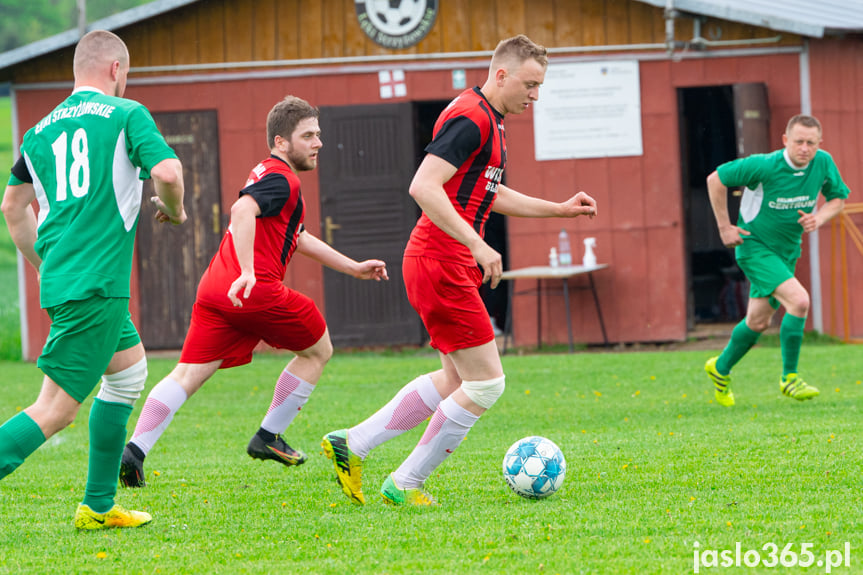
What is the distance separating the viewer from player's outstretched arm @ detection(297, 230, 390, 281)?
5.48 meters

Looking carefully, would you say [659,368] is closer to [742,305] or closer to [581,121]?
[581,121]

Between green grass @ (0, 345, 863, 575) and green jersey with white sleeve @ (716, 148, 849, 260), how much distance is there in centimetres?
118

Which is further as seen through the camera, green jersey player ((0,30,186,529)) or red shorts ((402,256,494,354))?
red shorts ((402,256,494,354))

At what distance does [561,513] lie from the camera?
4.61 metres

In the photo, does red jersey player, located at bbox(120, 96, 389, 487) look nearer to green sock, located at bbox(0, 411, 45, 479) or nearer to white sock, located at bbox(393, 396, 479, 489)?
white sock, located at bbox(393, 396, 479, 489)

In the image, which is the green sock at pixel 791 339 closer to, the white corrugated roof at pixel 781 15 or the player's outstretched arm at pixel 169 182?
the player's outstretched arm at pixel 169 182

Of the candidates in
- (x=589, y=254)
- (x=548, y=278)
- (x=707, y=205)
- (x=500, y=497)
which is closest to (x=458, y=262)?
(x=500, y=497)

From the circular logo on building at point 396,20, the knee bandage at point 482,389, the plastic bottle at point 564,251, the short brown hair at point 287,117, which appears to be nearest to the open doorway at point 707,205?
the plastic bottle at point 564,251

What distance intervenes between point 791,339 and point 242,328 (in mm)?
4378

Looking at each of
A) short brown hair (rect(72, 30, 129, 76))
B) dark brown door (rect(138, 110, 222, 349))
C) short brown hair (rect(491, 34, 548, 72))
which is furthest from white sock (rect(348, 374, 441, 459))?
dark brown door (rect(138, 110, 222, 349))

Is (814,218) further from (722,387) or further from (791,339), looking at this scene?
(722,387)

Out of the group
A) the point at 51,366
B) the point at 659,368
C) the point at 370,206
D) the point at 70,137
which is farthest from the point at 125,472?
the point at 370,206

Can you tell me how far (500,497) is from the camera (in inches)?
201

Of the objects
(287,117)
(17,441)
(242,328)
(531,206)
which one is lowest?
(17,441)
